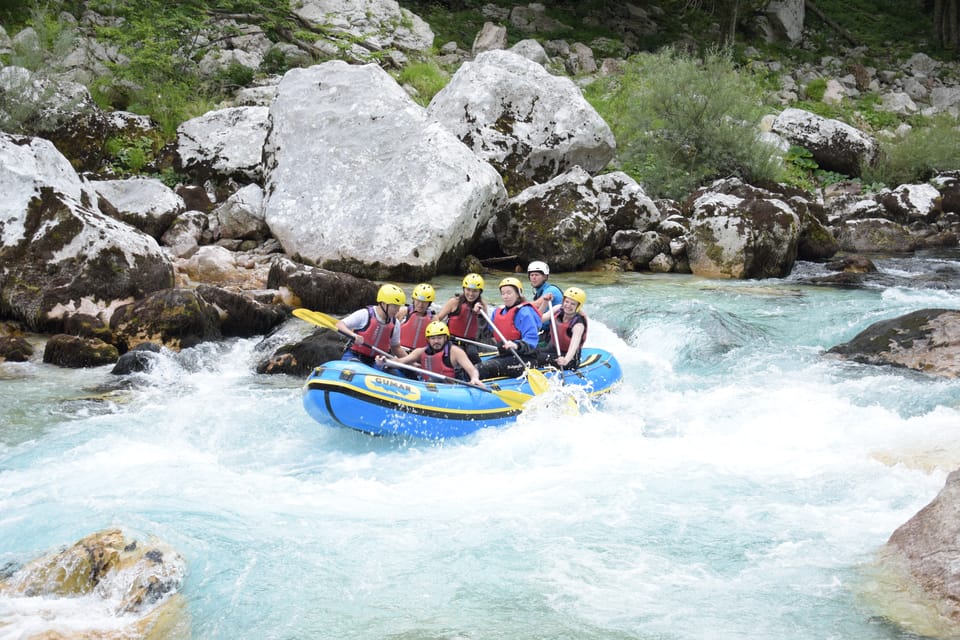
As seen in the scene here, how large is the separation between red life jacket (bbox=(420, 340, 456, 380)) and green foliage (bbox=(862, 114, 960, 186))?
14.3 metres

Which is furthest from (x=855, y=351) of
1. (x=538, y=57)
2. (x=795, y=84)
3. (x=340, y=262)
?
(x=795, y=84)

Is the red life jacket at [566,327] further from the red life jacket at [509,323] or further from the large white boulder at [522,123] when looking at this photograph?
the large white boulder at [522,123]

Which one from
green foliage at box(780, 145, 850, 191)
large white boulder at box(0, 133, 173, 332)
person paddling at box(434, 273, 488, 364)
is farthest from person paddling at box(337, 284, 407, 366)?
green foliage at box(780, 145, 850, 191)

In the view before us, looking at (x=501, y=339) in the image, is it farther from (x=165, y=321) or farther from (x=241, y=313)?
(x=165, y=321)

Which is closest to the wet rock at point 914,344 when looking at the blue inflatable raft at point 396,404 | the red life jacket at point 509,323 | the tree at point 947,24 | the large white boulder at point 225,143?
the red life jacket at point 509,323

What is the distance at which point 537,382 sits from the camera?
6.78 m

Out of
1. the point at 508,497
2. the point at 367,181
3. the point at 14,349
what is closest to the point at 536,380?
the point at 508,497

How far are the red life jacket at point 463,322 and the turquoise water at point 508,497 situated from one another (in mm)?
1292

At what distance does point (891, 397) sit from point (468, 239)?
6.50m

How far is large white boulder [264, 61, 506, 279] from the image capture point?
1123 centimetres

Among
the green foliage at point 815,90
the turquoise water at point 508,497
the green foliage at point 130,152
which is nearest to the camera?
the turquoise water at point 508,497

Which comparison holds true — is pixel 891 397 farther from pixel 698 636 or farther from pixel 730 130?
pixel 730 130

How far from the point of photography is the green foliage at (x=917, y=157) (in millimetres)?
17281

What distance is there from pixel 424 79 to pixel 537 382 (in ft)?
45.5
